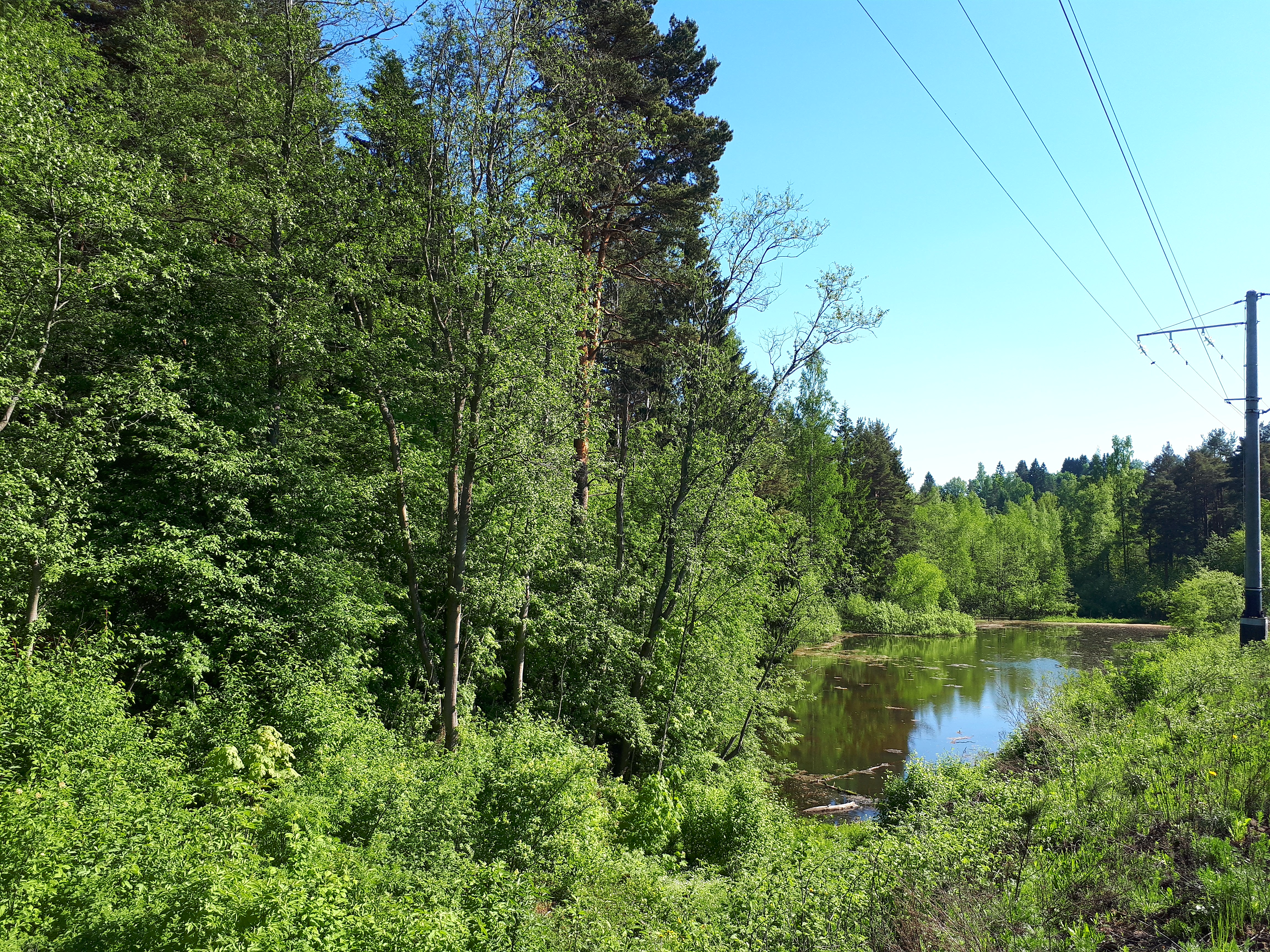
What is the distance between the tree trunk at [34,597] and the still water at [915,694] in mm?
13342

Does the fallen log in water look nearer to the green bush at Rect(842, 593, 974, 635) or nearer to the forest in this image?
the forest

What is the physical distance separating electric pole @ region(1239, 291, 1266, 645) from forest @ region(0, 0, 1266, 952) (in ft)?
20.6

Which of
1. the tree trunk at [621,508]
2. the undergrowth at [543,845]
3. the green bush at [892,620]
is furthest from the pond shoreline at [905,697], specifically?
the tree trunk at [621,508]

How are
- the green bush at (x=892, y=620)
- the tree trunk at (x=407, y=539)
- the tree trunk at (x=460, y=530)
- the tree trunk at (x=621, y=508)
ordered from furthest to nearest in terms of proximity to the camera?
the green bush at (x=892, y=620)
the tree trunk at (x=621, y=508)
the tree trunk at (x=407, y=539)
the tree trunk at (x=460, y=530)

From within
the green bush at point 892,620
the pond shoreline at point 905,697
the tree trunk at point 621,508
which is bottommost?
the pond shoreline at point 905,697

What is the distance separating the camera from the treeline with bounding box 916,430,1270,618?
53031 millimetres

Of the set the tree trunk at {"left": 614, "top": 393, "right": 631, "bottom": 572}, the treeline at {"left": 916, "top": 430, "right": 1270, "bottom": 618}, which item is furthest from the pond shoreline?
the treeline at {"left": 916, "top": 430, "right": 1270, "bottom": 618}

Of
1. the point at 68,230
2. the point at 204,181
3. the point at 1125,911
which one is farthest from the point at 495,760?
the point at 204,181

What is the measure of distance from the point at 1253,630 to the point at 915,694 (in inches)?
631

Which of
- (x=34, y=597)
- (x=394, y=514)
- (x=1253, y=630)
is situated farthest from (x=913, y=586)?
(x=34, y=597)

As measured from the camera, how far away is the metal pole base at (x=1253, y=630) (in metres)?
10.6

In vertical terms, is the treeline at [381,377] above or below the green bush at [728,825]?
above

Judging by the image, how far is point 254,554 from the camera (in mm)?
10469

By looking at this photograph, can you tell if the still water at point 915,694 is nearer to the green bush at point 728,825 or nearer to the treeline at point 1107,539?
the green bush at point 728,825
